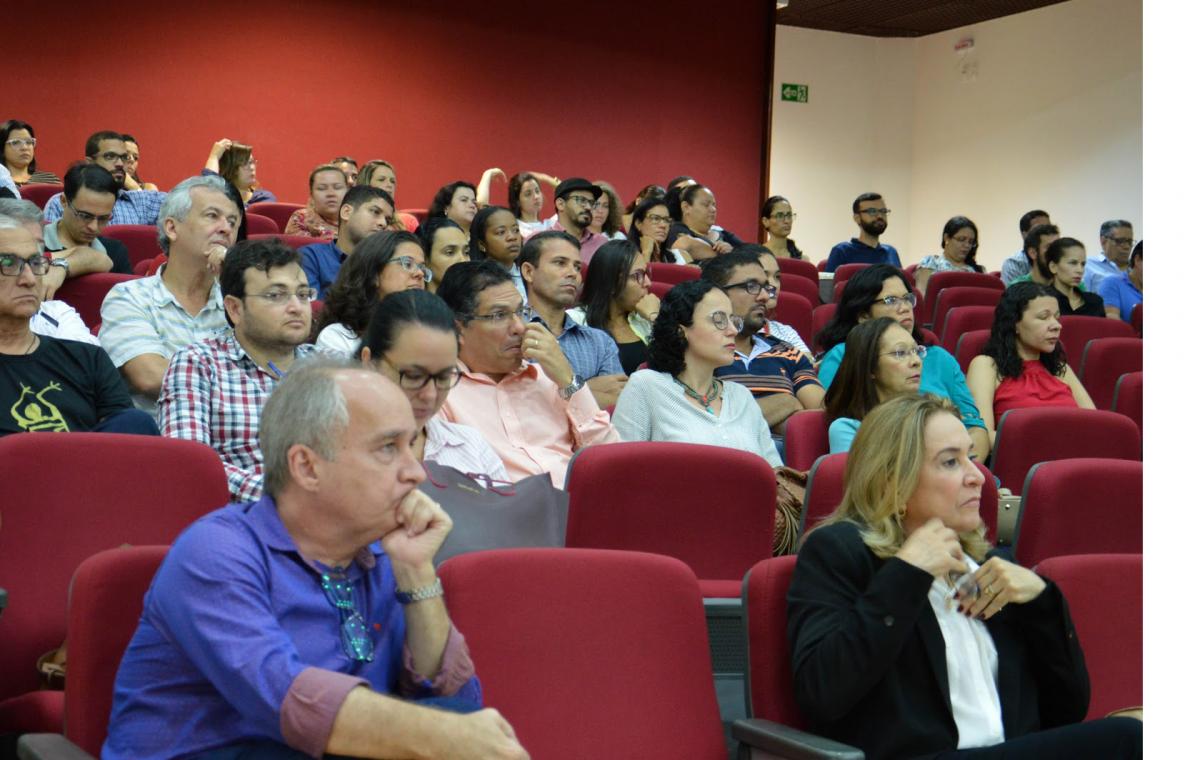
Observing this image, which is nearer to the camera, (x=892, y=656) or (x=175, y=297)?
(x=892, y=656)

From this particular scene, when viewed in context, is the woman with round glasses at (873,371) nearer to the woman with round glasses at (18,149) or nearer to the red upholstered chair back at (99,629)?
the red upholstered chair back at (99,629)

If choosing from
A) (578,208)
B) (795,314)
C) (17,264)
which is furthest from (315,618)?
(578,208)

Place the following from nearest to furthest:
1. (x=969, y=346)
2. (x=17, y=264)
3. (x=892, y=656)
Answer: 1. (x=892, y=656)
2. (x=17, y=264)
3. (x=969, y=346)

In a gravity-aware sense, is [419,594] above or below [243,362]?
below

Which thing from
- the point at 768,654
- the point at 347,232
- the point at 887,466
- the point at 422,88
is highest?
the point at 422,88

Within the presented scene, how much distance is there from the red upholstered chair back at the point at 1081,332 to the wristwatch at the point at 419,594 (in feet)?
14.9

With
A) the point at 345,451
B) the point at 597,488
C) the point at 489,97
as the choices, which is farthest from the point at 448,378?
the point at 489,97

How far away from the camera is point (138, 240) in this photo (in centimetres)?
535

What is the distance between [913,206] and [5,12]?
8.17 m

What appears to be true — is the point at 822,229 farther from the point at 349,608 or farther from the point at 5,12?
the point at 349,608

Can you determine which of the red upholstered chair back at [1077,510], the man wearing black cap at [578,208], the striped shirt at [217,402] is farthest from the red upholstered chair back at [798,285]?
the striped shirt at [217,402]

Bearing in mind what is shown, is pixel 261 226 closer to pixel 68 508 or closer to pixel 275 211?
pixel 275 211

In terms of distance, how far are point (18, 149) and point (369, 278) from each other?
4363mm

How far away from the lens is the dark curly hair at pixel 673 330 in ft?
11.6
